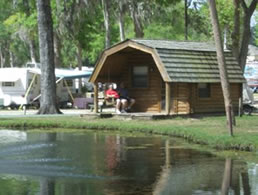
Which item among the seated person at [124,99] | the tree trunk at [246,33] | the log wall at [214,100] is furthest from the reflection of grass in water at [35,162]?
the tree trunk at [246,33]

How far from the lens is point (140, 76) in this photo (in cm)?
2783

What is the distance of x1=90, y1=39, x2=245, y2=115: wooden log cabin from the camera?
984 inches

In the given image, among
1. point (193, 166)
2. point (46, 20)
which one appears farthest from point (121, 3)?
point (193, 166)

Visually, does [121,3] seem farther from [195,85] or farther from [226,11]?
[195,85]

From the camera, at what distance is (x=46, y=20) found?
1141 inches

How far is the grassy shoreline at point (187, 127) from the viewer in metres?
16.3

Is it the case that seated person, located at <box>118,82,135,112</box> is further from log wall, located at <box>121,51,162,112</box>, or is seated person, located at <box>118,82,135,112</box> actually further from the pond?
the pond

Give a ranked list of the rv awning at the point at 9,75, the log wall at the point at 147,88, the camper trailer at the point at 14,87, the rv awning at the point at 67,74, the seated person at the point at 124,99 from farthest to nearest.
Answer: the rv awning at the point at 67,74, the camper trailer at the point at 14,87, the rv awning at the point at 9,75, the log wall at the point at 147,88, the seated person at the point at 124,99

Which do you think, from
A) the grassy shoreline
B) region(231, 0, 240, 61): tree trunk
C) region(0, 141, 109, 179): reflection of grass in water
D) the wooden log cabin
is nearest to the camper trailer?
the wooden log cabin

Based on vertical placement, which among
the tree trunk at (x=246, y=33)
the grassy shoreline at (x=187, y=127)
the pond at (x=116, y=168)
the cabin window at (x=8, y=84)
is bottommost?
the pond at (x=116, y=168)

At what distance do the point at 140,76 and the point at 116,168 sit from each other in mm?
14570

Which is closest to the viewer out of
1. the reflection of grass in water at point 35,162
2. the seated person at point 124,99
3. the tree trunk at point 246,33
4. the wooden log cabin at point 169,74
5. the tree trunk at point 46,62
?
the reflection of grass in water at point 35,162

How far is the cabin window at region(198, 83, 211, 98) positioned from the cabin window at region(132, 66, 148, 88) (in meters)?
2.48

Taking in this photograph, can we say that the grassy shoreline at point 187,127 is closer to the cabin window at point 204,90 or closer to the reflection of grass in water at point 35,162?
the cabin window at point 204,90
